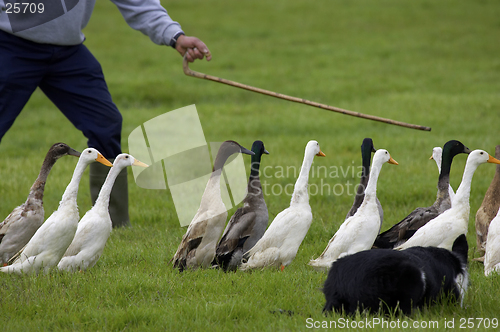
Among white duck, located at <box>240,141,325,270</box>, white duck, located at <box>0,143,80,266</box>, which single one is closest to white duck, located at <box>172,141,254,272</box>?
white duck, located at <box>240,141,325,270</box>

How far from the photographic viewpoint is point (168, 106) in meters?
15.1

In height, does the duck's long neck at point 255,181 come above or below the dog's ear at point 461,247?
above

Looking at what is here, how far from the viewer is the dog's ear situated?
13.2 feet

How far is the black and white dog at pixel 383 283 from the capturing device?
3.52m

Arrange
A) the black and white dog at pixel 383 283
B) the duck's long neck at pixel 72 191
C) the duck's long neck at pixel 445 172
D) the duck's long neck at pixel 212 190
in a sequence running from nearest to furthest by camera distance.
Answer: the black and white dog at pixel 383 283 → the duck's long neck at pixel 72 191 → the duck's long neck at pixel 212 190 → the duck's long neck at pixel 445 172

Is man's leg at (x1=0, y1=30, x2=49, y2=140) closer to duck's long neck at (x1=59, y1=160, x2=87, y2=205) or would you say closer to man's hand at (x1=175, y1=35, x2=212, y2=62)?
duck's long neck at (x1=59, y1=160, x2=87, y2=205)

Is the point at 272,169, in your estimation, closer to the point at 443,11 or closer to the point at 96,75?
the point at 96,75

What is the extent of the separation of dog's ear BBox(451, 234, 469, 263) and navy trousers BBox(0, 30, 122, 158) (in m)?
3.59

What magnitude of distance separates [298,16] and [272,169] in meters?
19.8

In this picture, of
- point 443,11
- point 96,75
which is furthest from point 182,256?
point 443,11

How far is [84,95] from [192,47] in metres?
1.27

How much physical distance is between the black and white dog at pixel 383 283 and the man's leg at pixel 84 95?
3.08 m

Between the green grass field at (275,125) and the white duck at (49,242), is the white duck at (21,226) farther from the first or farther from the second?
the green grass field at (275,125)

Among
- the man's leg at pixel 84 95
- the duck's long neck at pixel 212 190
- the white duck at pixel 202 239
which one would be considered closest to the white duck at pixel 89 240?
the white duck at pixel 202 239
